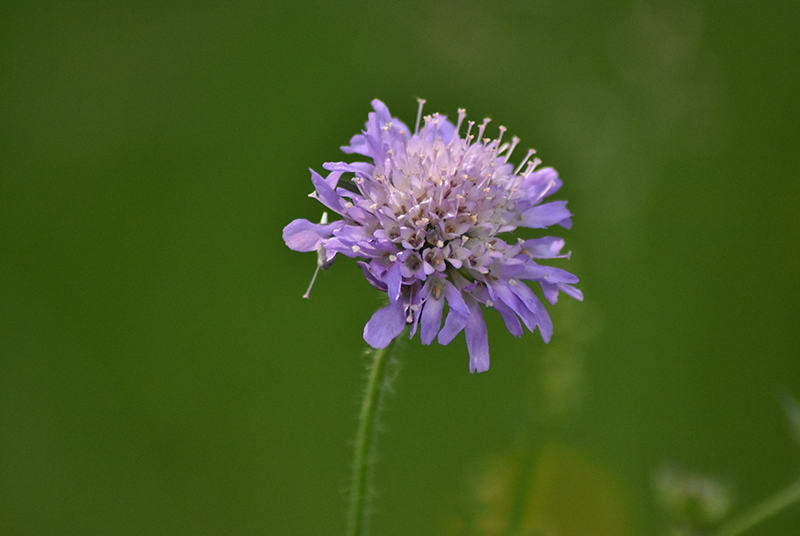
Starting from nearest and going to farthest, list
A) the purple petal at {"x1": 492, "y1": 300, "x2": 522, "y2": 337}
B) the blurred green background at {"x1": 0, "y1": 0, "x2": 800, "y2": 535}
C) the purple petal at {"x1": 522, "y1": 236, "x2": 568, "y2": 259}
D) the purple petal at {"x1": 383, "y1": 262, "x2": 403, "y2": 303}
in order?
the purple petal at {"x1": 383, "y1": 262, "x2": 403, "y2": 303}
the purple petal at {"x1": 492, "y1": 300, "x2": 522, "y2": 337}
the purple petal at {"x1": 522, "y1": 236, "x2": 568, "y2": 259}
the blurred green background at {"x1": 0, "y1": 0, "x2": 800, "y2": 535}

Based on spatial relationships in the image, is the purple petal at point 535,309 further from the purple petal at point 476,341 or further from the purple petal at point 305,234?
the purple petal at point 305,234

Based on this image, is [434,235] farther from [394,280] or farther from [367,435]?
[367,435]

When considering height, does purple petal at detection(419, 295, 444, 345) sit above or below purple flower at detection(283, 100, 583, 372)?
below

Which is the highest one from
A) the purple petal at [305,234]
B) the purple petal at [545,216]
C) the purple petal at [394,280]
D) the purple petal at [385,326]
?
the purple petal at [545,216]

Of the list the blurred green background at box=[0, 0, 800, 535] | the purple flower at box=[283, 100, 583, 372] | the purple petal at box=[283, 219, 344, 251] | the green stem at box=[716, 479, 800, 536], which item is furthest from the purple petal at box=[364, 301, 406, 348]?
the green stem at box=[716, 479, 800, 536]

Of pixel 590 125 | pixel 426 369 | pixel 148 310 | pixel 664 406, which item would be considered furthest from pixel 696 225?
pixel 148 310

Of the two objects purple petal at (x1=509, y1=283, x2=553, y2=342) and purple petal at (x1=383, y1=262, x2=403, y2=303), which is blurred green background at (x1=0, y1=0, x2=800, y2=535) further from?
purple petal at (x1=383, y1=262, x2=403, y2=303)

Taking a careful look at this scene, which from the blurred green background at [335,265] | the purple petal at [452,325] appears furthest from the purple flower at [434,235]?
the blurred green background at [335,265]
